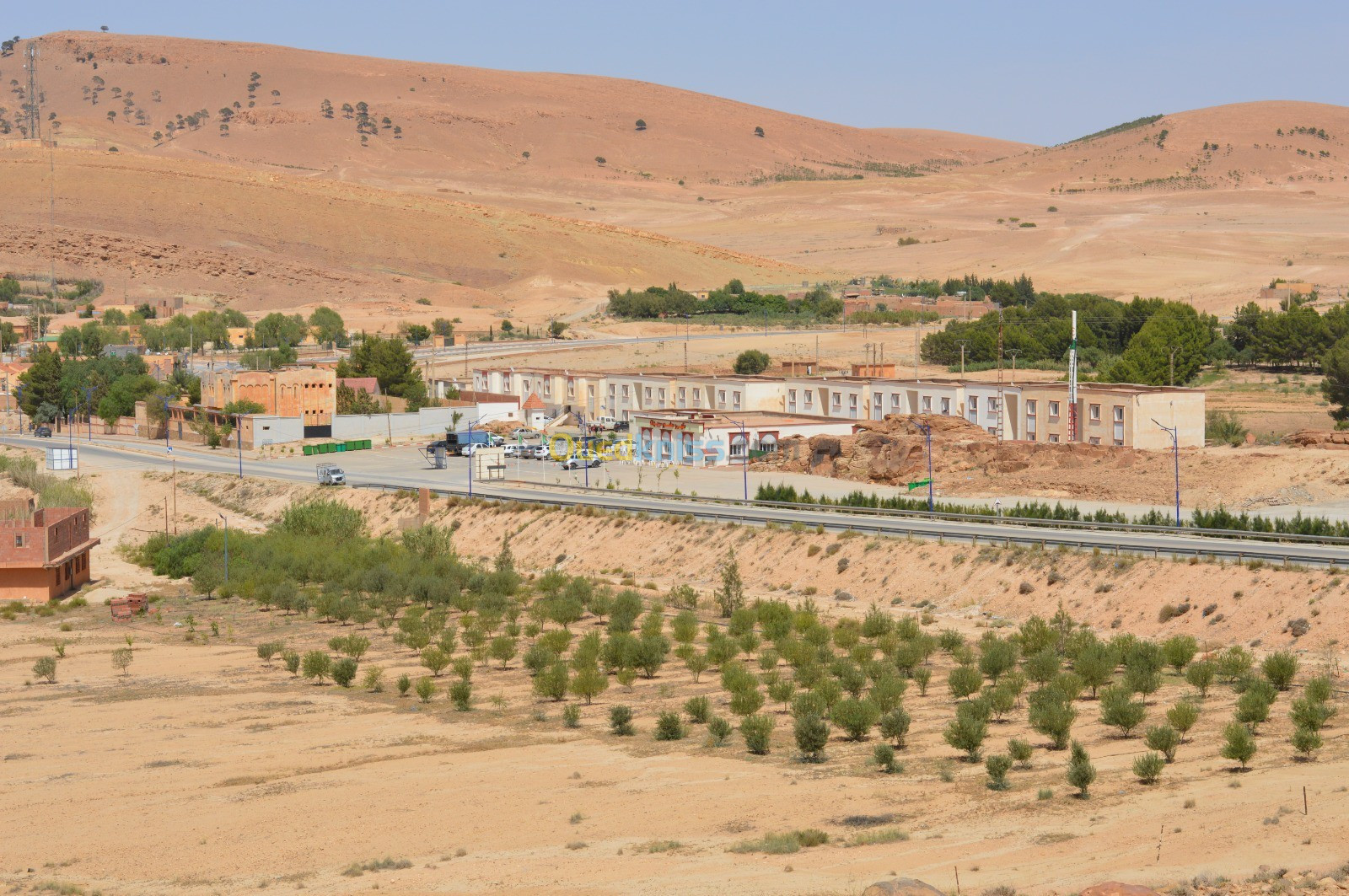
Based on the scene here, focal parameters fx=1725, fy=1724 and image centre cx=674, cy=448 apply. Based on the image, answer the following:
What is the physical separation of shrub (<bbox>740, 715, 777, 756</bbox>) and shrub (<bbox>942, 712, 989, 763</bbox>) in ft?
10.6

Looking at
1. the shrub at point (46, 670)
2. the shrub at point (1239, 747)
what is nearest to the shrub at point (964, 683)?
the shrub at point (1239, 747)

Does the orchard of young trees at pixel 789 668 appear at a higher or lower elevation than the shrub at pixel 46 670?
higher

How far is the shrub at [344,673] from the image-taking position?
39.2 meters

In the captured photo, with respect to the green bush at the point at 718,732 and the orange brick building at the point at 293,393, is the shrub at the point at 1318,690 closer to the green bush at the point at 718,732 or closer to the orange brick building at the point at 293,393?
the green bush at the point at 718,732

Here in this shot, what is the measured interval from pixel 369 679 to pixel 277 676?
350cm

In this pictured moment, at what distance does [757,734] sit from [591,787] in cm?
362

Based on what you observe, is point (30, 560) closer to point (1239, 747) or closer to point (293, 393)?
point (293, 393)

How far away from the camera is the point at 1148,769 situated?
86.9 ft

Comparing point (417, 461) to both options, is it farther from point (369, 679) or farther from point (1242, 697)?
point (1242, 697)

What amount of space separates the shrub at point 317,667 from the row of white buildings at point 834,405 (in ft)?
118

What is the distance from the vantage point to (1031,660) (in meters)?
37.2

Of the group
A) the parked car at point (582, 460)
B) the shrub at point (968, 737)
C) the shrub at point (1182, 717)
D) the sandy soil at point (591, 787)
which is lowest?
the sandy soil at point (591, 787)

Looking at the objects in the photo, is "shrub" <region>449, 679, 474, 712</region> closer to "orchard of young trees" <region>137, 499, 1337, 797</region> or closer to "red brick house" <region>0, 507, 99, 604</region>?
"orchard of young trees" <region>137, 499, 1337, 797</region>

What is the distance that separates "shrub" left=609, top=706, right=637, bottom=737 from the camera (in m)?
33.1
